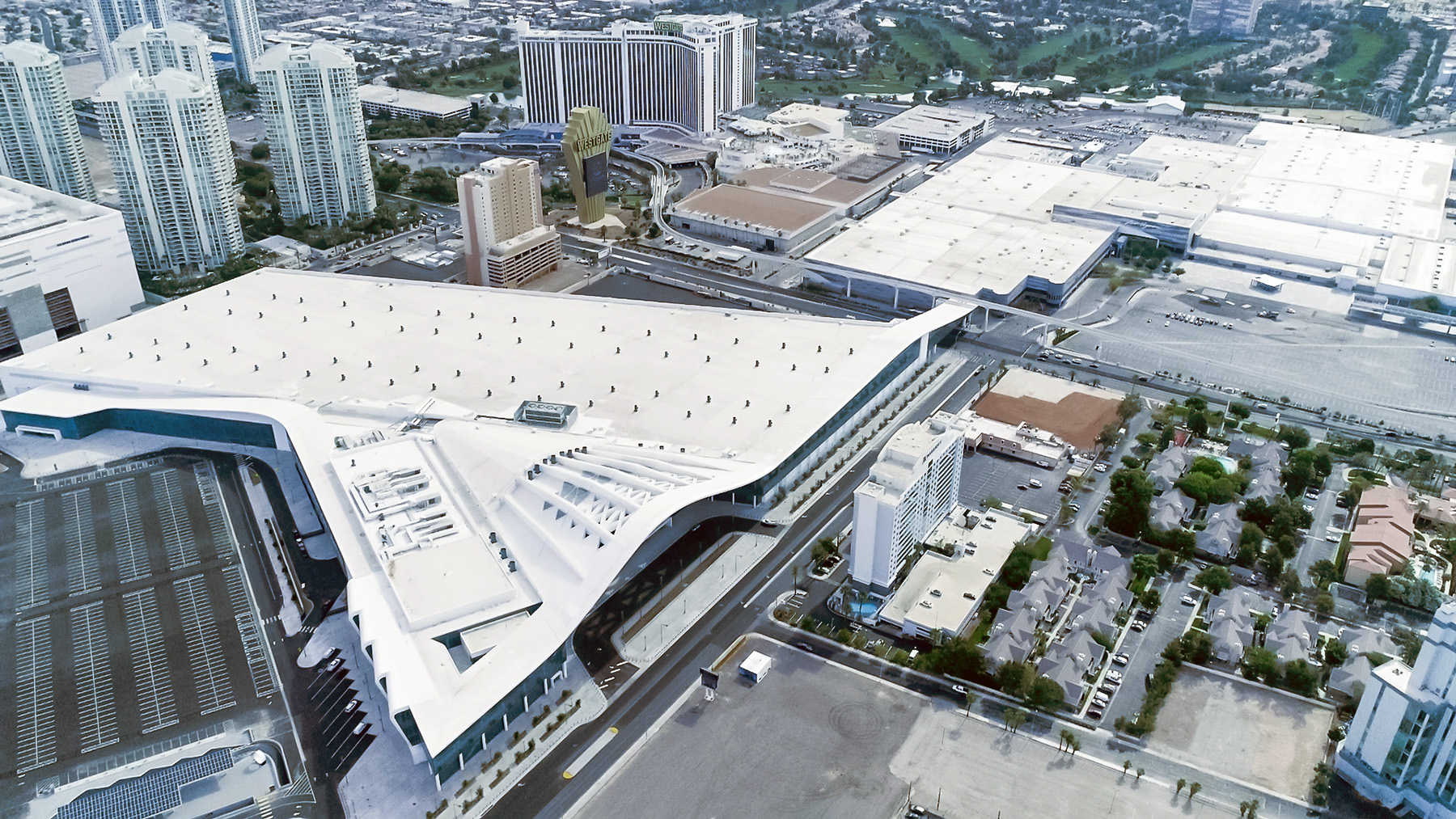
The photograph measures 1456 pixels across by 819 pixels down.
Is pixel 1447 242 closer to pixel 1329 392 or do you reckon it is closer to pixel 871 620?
pixel 1329 392

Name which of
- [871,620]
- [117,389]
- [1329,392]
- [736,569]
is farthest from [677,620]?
[1329,392]

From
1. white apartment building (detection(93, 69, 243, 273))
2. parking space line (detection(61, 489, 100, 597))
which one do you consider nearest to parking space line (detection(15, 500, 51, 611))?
parking space line (detection(61, 489, 100, 597))

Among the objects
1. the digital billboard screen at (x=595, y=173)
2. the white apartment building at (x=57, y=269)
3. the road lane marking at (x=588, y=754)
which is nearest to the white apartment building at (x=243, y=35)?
the white apartment building at (x=57, y=269)

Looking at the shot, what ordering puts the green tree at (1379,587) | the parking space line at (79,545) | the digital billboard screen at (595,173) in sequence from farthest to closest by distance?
the digital billboard screen at (595,173) < the parking space line at (79,545) < the green tree at (1379,587)

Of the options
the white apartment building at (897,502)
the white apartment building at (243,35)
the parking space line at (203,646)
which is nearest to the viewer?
the parking space line at (203,646)

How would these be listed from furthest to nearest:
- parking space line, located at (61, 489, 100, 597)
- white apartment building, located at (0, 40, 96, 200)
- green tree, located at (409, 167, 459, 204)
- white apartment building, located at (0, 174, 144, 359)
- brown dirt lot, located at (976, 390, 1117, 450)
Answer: green tree, located at (409, 167, 459, 204)
white apartment building, located at (0, 40, 96, 200)
white apartment building, located at (0, 174, 144, 359)
brown dirt lot, located at (976, 390, 1117, 450)
parking space line, located at (61, 489, 100, 597)

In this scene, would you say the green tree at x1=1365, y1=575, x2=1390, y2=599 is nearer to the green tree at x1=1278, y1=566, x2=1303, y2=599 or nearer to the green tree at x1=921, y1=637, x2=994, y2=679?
the green tree at x1=1278, y1=566, x2=1303, y2=599

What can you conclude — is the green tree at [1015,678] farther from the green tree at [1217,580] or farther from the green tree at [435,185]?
the green tree at [435,185]
